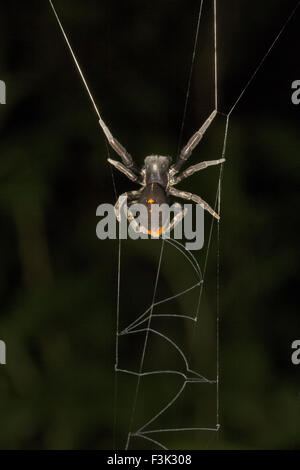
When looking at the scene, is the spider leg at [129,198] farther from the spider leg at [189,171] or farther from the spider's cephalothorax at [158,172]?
the spider leg at [189,171]

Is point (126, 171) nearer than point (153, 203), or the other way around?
point (153, 203)

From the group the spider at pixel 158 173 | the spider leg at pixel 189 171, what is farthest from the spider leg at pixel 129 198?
the spider leg at pixel 189 171

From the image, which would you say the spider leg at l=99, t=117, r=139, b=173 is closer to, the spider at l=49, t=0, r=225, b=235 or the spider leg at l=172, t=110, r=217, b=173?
the spider at l=49, t=0, r=225, b=235

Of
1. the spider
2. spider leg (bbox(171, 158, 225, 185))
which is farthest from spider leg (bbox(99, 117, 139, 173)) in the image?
spider leg (bbox(171, 158, 225, 185))

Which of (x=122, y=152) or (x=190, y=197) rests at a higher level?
(x=122, y=152)

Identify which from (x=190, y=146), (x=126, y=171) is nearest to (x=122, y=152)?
(x=126, y=171)

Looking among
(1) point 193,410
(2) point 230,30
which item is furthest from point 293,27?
(1) point 193,410

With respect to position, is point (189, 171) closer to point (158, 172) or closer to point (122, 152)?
point (158, 172)
